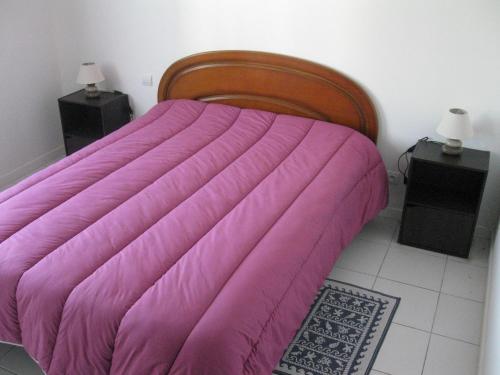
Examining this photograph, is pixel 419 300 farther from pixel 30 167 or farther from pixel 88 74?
pixel 30 167

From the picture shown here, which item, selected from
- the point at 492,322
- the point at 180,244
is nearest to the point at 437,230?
the point at 492,322

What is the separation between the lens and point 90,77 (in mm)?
3605

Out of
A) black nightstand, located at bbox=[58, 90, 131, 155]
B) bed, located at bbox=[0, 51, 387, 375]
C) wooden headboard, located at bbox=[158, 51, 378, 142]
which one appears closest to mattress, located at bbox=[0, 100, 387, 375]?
bed, located at bbox=[0, 51, 387, 375]

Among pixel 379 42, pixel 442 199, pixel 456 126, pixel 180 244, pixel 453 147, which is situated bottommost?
pixel 442 199

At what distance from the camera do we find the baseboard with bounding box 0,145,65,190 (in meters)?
3.64

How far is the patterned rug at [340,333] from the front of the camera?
2.21 meters

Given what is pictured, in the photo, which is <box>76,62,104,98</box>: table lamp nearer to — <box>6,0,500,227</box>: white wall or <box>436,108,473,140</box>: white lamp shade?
<box>6,0,500,227</box>: white wall

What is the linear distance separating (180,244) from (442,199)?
5.19ft

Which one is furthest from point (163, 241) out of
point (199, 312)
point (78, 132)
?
point (78, 132)

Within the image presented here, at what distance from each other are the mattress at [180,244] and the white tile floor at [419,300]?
9.4 inches

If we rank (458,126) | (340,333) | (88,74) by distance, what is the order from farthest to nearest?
(88,74) < (458,126) < (340,333)

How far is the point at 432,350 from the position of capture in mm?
2281

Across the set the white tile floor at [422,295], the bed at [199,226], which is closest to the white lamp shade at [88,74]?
the bed at [199,226]

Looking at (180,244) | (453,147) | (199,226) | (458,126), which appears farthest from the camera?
(453,147)
